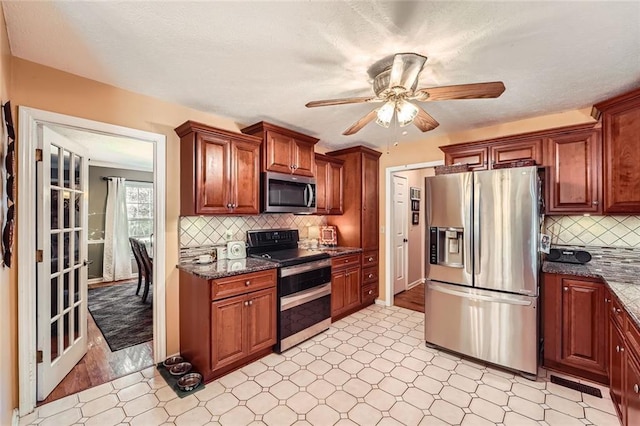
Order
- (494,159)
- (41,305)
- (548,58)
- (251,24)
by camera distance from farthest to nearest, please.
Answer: (494,159) → (41,305) → (548,58) → (251,24)

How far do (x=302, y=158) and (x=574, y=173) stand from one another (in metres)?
2.75

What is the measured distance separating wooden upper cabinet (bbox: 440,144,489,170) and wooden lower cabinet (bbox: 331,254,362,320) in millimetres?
1736

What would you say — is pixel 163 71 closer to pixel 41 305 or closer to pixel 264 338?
pixel 41 305

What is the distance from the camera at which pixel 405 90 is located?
5.95ft

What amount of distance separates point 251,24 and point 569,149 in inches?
117

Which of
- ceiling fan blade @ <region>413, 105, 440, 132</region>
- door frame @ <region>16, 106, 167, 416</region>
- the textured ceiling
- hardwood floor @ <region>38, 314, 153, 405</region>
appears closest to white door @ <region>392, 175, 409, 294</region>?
ceiling fan blade @ <region>413, 105, 440, 132</region>

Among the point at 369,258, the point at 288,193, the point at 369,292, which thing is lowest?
the point at 369,292

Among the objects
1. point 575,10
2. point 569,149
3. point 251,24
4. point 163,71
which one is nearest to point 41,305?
point 163,71

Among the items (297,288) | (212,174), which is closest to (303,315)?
(297,288)

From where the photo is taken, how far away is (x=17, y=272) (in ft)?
6.21

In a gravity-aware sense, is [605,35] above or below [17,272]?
Answer: above

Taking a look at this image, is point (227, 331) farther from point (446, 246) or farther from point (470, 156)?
point (470, 156)

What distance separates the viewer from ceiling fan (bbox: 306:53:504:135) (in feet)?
5.22

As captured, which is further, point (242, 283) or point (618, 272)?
point (242, 283)
